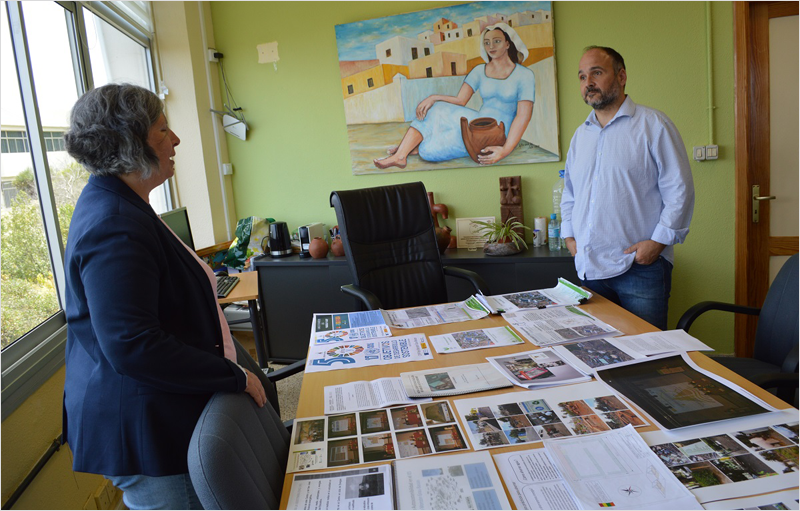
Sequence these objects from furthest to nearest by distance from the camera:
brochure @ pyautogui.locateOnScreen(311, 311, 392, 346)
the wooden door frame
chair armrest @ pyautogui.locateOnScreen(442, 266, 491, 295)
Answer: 1. the wooden door frame
2. chair armrest @ pyautogui.locateOnScreen(442, 266, 491, 295)
3. brochure @ pyautogui.locateOnScreen(311, 311, 392, 346)

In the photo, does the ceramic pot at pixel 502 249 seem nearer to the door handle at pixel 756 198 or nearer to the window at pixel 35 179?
the door handle at pixel 756 198

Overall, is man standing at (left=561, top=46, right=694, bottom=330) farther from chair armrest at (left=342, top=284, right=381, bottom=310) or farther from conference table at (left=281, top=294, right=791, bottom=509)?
chair armrest at (left=342, top=284, right=381, bottom=310)

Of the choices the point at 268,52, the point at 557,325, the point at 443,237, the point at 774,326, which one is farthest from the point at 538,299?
the point at 268,52

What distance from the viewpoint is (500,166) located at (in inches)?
136

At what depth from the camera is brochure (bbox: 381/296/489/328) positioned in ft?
6.31

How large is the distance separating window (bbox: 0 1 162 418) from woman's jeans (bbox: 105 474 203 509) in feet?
2.33

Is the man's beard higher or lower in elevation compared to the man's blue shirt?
higher

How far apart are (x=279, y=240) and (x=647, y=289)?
224 cm

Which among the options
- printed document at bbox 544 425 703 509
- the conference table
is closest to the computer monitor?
the conference table

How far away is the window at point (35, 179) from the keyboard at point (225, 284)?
735mm

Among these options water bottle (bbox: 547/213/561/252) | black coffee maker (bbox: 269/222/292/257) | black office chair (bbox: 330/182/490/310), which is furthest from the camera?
black coffee maker (bbox: 269/222/292/257)

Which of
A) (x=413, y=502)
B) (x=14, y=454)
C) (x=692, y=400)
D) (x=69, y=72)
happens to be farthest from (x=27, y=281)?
(x=692, y=400)

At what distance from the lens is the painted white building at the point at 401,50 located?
11.1ft

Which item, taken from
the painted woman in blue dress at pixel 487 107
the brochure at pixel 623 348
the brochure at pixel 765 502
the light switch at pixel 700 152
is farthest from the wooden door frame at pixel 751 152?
the brochure at pixel 765 502
